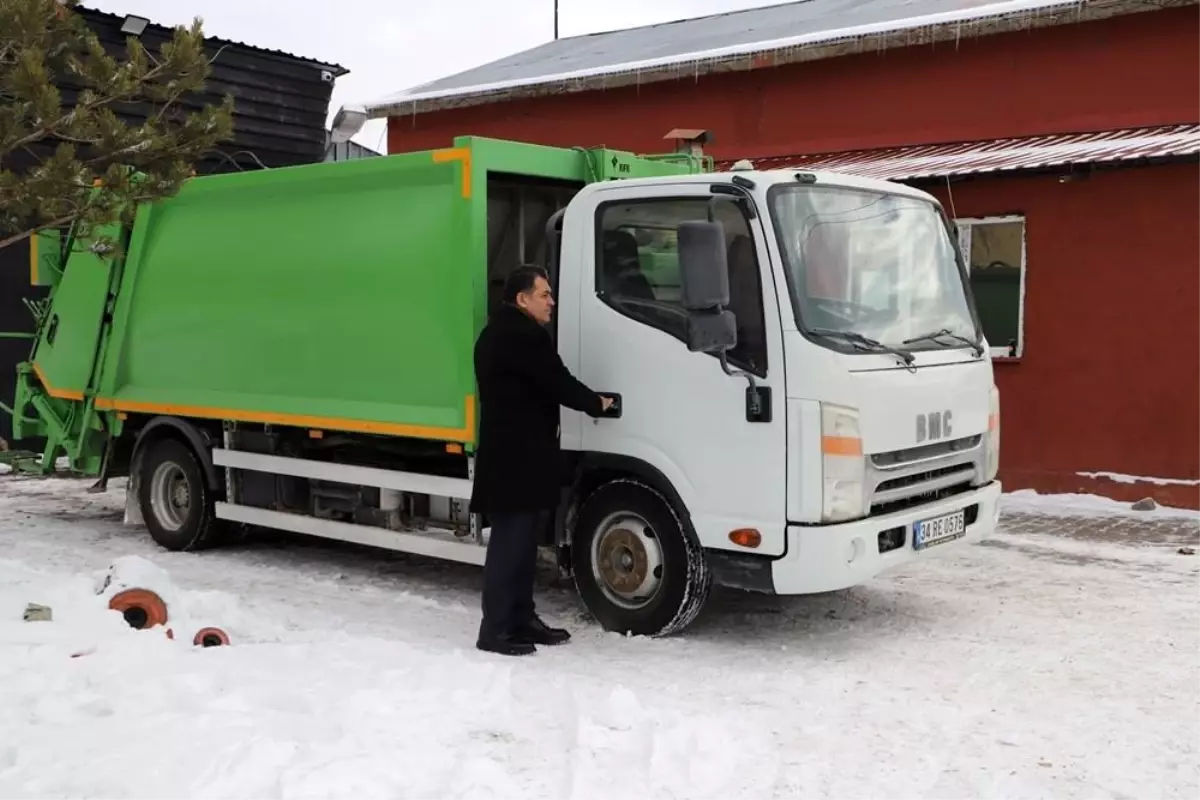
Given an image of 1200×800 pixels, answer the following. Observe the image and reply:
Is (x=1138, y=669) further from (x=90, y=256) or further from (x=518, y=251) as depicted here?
(x=90, y=256)

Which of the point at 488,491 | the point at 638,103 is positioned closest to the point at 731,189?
the point at 488,491

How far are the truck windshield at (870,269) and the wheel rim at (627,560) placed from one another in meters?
1.38

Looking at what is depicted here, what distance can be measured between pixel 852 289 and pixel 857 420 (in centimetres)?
A: 73

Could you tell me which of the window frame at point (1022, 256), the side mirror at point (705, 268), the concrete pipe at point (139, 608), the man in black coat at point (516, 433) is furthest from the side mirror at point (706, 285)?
the window frame at point (1022, 256)

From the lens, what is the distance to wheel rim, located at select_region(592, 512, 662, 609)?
20.4 feet

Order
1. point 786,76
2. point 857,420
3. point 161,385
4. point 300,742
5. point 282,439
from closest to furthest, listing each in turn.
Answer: point 300,742, point 857,420, point 282,439, point 161,385, point 786,76

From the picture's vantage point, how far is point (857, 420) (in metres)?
5.68

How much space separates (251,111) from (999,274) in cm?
917

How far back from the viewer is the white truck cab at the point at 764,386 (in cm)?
565

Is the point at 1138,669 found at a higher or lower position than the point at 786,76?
lower

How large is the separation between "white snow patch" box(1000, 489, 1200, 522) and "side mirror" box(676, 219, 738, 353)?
5.78m

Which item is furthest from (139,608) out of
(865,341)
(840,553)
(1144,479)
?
(1144,479)

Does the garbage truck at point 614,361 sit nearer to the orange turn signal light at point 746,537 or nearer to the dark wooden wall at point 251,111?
the orange turn signal light at point 746,537

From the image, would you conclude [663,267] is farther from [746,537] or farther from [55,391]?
[55,391]
